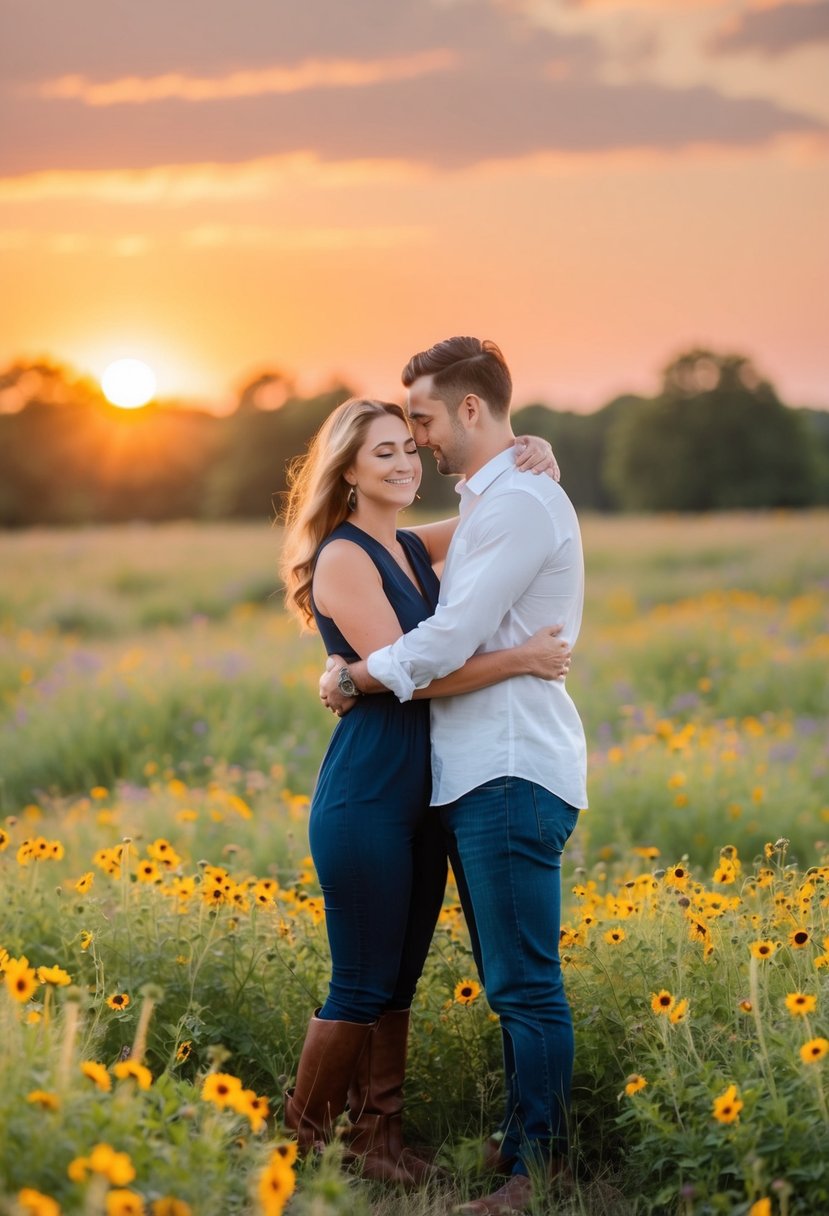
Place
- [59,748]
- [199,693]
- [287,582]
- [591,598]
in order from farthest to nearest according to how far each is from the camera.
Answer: [591,598] → [199,693] → [59,748] → [287,582]

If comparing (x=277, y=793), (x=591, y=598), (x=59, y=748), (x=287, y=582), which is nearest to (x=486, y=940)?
(x=287, y=582)

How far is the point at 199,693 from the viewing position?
9.54 metres

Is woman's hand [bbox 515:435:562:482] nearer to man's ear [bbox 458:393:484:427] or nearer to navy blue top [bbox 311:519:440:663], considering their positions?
man's ear [bbox 458:393:484:427]

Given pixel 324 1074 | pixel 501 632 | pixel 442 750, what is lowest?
pixel 324 1074

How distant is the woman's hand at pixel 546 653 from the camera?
3.54 metres

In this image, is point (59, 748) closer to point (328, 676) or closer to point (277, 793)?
point (277, 793)

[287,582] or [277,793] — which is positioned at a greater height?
[287,582]

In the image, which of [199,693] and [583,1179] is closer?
[583,1179]

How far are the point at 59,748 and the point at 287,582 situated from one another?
5.37 meters

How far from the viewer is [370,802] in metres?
3.66

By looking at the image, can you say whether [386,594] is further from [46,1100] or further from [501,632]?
[46,1100]

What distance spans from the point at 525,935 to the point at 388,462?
A: 143cm

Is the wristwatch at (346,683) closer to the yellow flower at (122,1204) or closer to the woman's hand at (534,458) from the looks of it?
the woman's hand at (534,458)

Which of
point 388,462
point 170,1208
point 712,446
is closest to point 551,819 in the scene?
point 388,462
